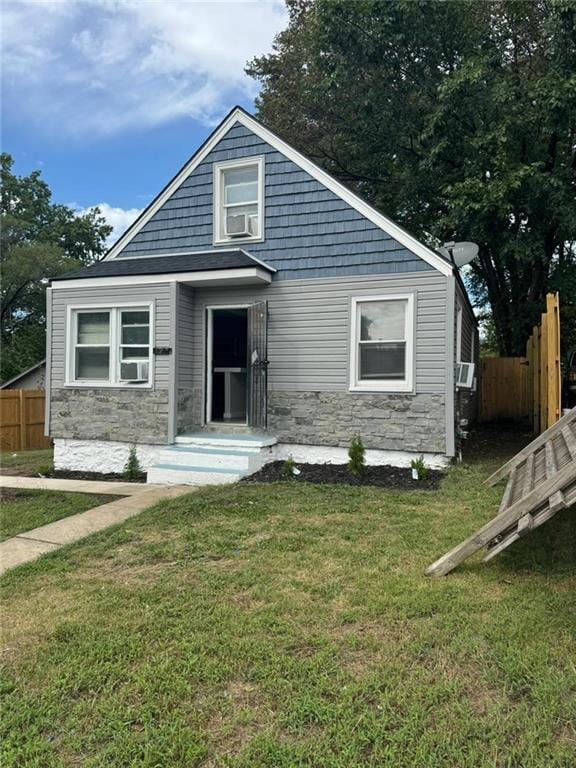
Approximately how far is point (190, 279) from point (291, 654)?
6.64 metres

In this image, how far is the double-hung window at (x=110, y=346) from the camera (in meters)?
8.66

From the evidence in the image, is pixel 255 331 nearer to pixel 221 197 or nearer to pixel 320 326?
pixel 320 326

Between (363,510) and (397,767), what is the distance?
11.7 feet

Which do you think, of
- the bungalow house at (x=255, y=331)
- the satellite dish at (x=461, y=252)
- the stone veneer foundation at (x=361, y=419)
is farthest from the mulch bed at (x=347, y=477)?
the satellite dish at (x=461, y=252)

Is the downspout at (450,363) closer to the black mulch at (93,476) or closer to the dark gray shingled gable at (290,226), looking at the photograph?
the dark gray shingled gable at (290,226)

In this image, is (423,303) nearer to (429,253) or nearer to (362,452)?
(429,253)

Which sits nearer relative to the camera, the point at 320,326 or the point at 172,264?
the point at 320,326

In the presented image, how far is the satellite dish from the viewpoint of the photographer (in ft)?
30.4

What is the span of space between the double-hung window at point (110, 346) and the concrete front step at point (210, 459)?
1338 mm

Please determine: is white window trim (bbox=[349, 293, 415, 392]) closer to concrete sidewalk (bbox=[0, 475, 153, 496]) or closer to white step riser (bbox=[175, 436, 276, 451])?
white step riser (bbox=[175, 436, 276, 451])

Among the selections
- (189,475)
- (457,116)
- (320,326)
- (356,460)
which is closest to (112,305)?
(189,475)

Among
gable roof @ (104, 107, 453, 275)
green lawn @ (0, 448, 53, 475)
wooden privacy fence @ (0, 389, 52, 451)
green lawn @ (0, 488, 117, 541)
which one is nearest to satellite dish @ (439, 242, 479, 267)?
gable roof @ (104, 107, 453, 275)

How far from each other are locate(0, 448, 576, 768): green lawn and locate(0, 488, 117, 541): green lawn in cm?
120

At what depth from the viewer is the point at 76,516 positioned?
18.4ft
